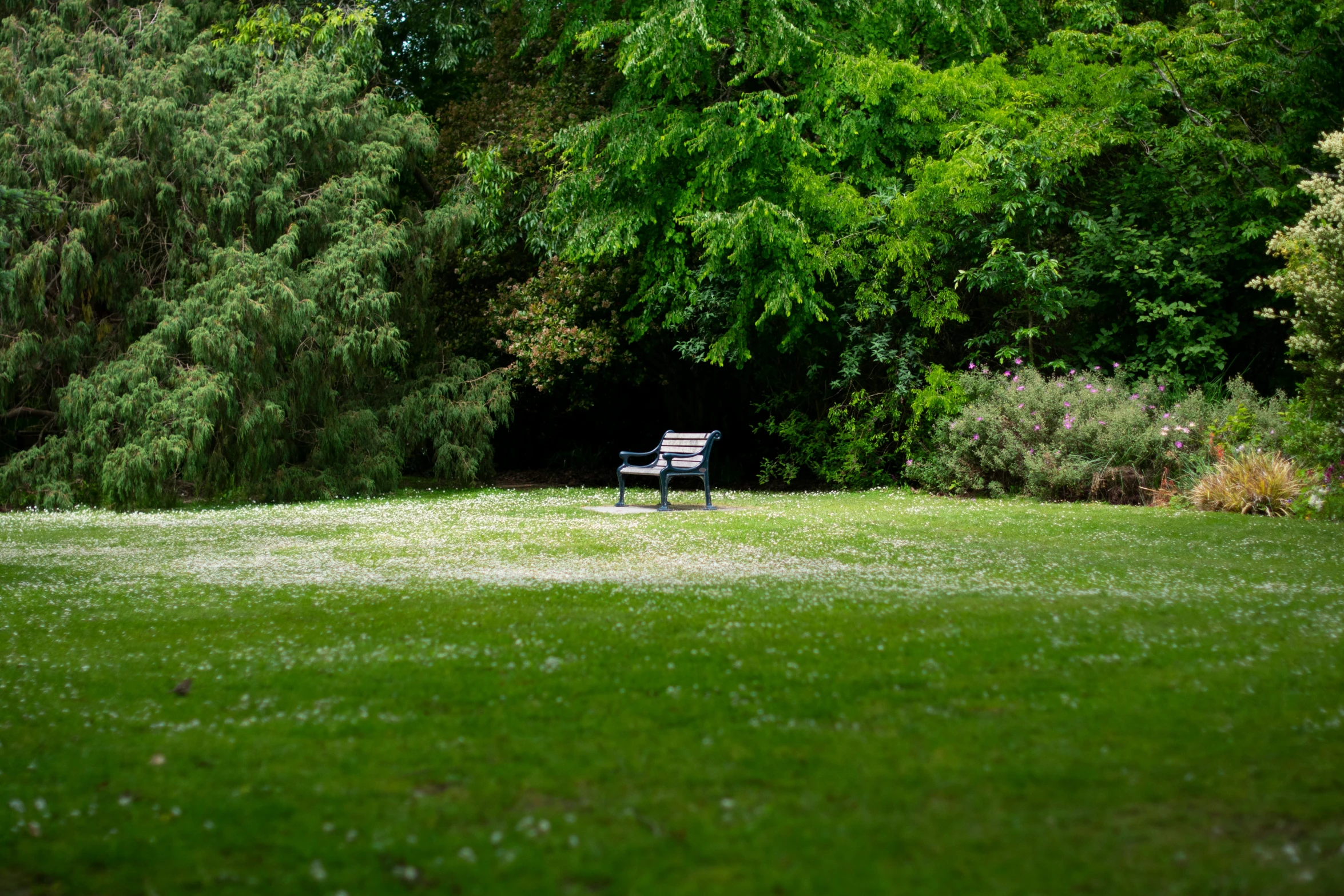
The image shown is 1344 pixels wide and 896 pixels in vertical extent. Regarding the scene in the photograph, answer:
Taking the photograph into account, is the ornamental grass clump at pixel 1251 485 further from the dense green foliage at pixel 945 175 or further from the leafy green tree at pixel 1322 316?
the dense green foliage at pixel 945 175

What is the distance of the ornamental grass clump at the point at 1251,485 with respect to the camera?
13938mm

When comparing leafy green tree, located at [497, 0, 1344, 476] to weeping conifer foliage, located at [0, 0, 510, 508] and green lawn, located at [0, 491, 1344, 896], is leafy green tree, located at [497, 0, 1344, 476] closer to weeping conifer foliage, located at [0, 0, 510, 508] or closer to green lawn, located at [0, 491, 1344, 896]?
weeping conifer foliage, located at [0, 0, 510, 508]

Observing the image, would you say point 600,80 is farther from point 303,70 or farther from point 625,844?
point 625,844

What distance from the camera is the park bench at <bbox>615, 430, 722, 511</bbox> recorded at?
1633cm

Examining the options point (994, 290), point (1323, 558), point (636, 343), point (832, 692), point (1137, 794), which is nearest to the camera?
point (1137, 794)

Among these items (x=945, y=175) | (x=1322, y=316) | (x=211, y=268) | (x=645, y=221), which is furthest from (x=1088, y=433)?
(x=211, y=268)

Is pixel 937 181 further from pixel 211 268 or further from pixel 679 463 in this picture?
pixel 211 268

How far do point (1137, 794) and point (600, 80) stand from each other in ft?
72.9

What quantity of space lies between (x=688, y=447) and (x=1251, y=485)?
8270 millimetres

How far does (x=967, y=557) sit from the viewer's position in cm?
1031

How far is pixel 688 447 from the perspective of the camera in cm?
1748

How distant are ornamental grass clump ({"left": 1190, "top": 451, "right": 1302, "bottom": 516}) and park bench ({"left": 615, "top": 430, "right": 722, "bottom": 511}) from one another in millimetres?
7110

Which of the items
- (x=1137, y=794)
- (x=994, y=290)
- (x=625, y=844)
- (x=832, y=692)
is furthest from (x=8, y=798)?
(x=994, y=290)

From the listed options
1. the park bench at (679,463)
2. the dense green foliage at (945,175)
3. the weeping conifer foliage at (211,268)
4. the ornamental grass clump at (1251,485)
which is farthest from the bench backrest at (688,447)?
the ornamental grass clump at (1251,485)
